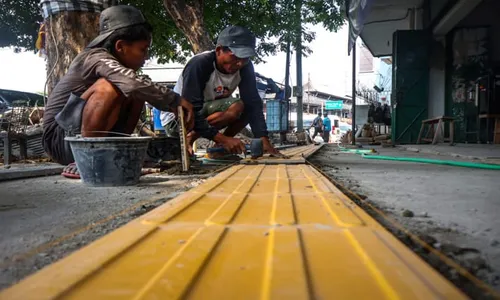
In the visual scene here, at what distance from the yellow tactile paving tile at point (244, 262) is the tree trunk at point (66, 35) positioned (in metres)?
2.80

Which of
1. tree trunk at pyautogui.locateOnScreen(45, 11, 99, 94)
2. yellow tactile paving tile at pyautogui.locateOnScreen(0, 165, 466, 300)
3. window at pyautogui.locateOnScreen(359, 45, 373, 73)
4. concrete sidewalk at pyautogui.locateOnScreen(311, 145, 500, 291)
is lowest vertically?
concrete sidewalk at pyautogui.locateOnScreen(311, 145, 500, 291)

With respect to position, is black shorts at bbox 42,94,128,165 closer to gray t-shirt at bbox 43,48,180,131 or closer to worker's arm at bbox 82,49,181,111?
gray t-shirt at bbox 43,48,180,131

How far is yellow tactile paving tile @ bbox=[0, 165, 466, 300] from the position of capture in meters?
0.63

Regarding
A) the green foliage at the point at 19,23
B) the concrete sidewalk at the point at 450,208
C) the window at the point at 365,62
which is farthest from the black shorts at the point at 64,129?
the window at the point at 365,62

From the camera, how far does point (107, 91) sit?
2.14m

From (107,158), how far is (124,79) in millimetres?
437

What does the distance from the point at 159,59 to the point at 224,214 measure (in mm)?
10121

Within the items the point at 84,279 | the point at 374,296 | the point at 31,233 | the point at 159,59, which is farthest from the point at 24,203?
the point at 159,59

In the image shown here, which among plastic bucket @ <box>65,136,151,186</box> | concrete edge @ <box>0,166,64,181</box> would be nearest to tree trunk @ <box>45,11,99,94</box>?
concrete edge @ <box>0,166,64,181</box>

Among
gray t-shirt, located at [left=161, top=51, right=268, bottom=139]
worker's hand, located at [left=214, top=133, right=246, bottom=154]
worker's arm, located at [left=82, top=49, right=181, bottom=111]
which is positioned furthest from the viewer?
gray t-shirt, located at [left=161, top=51, right=268, bottom=139]

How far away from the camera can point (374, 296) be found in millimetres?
612

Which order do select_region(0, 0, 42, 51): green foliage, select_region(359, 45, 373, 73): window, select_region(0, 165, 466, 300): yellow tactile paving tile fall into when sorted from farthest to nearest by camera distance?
select_region(359, 45, 373, 73): window
select_region(0, 0, 42, 51): green foliage
select_region(0, 165, 466, 300): yellow tactile paving tile

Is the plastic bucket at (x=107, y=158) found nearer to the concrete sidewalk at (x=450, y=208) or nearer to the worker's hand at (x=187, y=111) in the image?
the worker's hand at (x=187, y=111)

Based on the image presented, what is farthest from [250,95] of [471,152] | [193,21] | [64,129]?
[193,21]
